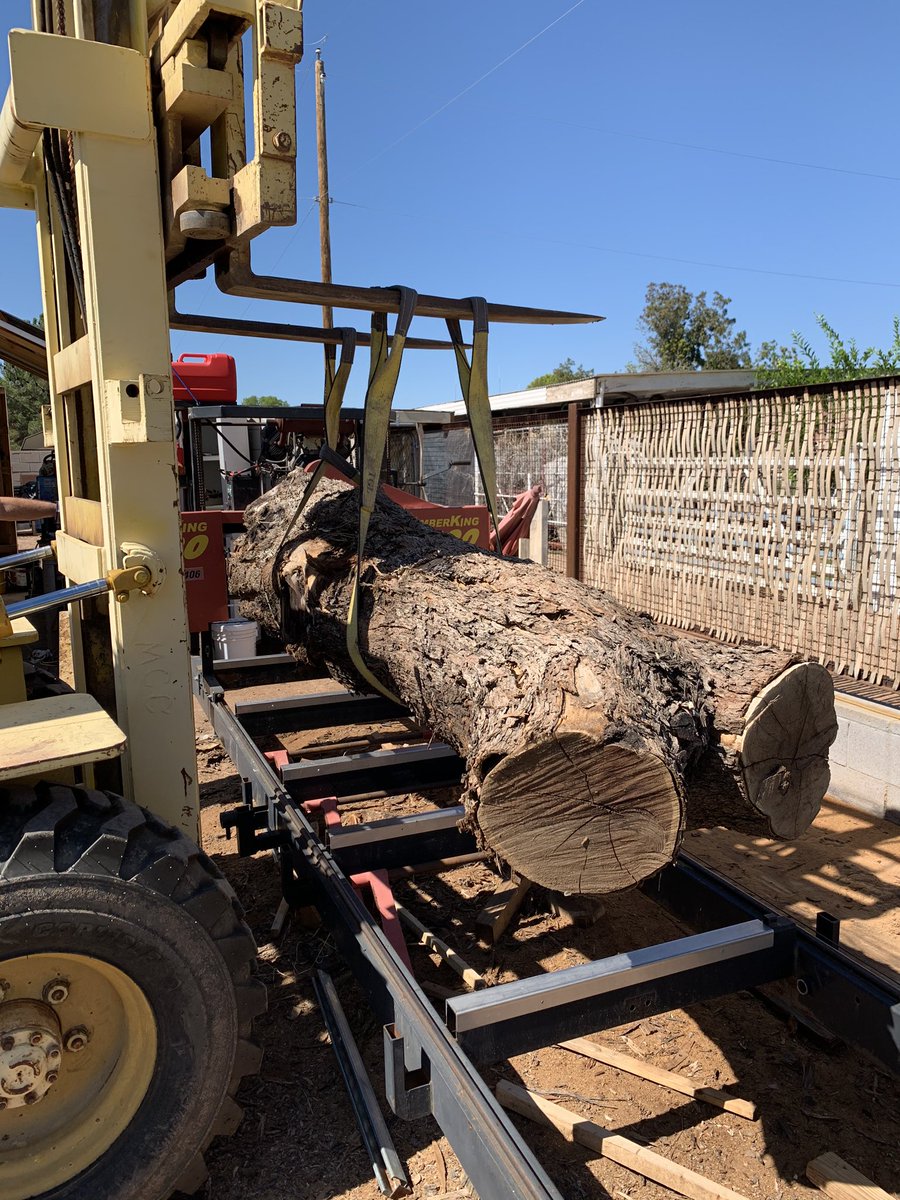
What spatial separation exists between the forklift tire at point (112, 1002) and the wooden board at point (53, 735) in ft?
0.47

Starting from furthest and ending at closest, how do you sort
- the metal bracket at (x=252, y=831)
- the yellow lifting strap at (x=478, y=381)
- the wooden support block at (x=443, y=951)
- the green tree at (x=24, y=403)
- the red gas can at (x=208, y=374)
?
the green tree at (x=24, y=403)
the red gas can at (x=208, y=374)
the metal bracket at (x=252, y=831)
the yellow lifting strap at (x=478, y=381)
the wooden support block at (x=443, y=951)

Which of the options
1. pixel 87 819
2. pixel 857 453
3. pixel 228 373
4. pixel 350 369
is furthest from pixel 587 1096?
pixel 228 373

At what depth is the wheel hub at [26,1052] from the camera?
1.97 meters

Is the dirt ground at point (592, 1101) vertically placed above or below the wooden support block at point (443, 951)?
below

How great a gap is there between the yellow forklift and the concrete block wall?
3.85 m

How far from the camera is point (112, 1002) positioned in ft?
6.93

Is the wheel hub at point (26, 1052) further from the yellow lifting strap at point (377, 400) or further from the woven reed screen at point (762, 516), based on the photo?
the woven reed screen at point (762, 516)

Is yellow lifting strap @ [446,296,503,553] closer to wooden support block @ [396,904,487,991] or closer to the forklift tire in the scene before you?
wooden support block @ [396,904,487,991]

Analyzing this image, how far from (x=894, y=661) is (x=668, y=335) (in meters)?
40.3

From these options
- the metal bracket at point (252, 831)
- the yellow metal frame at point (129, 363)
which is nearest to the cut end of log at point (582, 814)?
the yellow metal frame at point (129, 363)

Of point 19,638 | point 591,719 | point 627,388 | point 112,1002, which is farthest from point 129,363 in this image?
point 627,388

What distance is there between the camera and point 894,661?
5.21 m

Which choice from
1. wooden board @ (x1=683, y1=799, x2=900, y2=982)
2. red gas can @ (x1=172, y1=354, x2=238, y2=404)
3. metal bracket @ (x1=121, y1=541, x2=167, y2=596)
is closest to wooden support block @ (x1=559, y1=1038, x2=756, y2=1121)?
wooden board @ (x1=683, y1=799, x2=900, y2=982)

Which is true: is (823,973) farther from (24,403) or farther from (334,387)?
(24,403)
